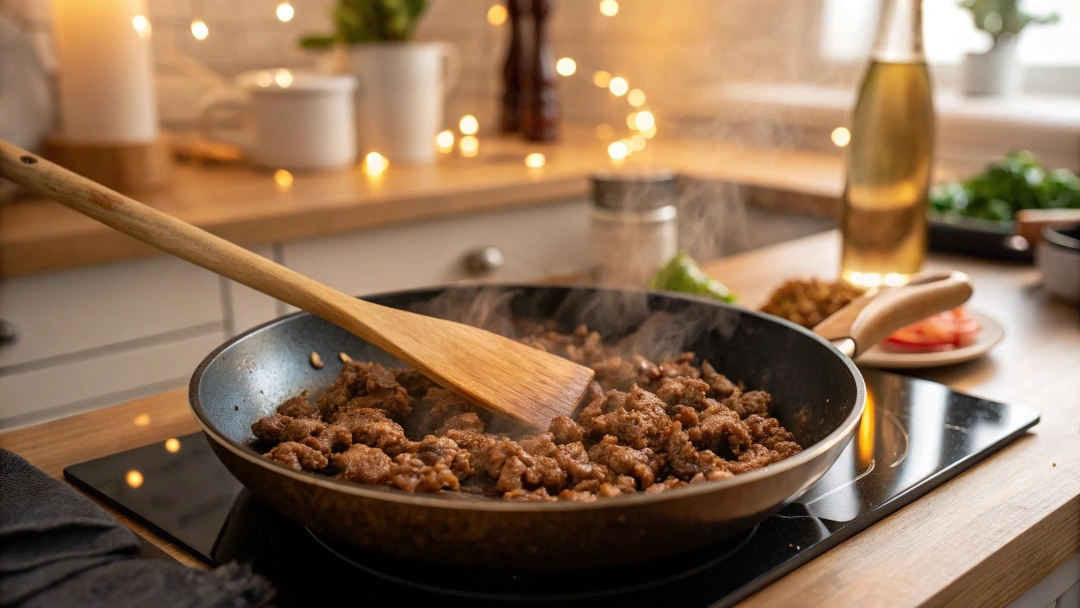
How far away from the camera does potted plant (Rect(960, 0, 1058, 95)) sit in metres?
2.38

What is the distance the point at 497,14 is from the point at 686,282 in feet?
6.58

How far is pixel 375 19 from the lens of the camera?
2316mm

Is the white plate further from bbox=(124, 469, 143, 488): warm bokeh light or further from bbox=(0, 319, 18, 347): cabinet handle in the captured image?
bbox=(0, 319, 18, 347): cabinet handle

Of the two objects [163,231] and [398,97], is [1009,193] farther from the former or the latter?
[163,231]

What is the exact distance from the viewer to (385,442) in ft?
2.60

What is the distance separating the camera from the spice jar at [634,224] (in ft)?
5.31

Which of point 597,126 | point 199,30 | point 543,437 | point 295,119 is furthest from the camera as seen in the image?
point 597,126

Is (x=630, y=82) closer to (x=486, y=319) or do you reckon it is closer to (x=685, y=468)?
(x=486, y=319)

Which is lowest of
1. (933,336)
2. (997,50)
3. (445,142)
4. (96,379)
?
(96,379)

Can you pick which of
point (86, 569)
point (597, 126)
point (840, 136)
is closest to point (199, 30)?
point (597, 126)

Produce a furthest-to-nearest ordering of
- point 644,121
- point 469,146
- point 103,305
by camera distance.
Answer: point 644,121 → point 469,146 → point 103,305

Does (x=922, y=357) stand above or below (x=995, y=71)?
below

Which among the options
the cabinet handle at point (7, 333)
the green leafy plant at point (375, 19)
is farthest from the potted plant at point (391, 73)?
the cabinet handle at point (7, 333)

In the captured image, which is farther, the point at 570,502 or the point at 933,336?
the point at 933,336
